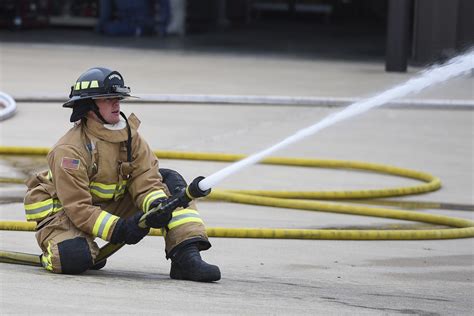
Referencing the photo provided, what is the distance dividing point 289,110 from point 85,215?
331 inches

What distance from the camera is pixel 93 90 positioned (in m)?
5.40

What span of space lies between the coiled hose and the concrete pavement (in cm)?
8

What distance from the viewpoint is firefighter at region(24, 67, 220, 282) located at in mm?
5281

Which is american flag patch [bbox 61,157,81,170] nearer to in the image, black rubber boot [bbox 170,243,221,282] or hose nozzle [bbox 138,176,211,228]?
hose nozzle [bbox 138,176,211,228]

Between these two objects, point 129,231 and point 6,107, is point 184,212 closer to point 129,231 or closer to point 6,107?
point 129,231

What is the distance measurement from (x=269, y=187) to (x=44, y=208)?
360 centimetres

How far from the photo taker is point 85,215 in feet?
17.3

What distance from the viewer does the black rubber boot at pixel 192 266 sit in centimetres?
536

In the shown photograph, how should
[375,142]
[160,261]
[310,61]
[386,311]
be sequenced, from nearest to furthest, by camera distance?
[386,311] < [160,261] < [375,142] < [310,61]

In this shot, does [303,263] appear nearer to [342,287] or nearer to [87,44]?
[342,287]

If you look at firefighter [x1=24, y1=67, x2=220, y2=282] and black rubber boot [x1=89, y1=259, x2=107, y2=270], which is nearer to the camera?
firefighter [x1=24, y1=67, x2=220, y2=282]

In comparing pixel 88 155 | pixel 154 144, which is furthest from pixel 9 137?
pixel 88 155

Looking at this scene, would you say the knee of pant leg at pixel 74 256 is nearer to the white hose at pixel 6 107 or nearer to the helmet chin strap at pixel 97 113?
the helmet chin strap at pixel 97 113

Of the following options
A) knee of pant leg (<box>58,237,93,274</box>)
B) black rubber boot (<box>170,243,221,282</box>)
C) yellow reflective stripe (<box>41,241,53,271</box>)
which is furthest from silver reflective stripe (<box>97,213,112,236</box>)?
black rubber boot (<box>170,243,221,282</box>)
